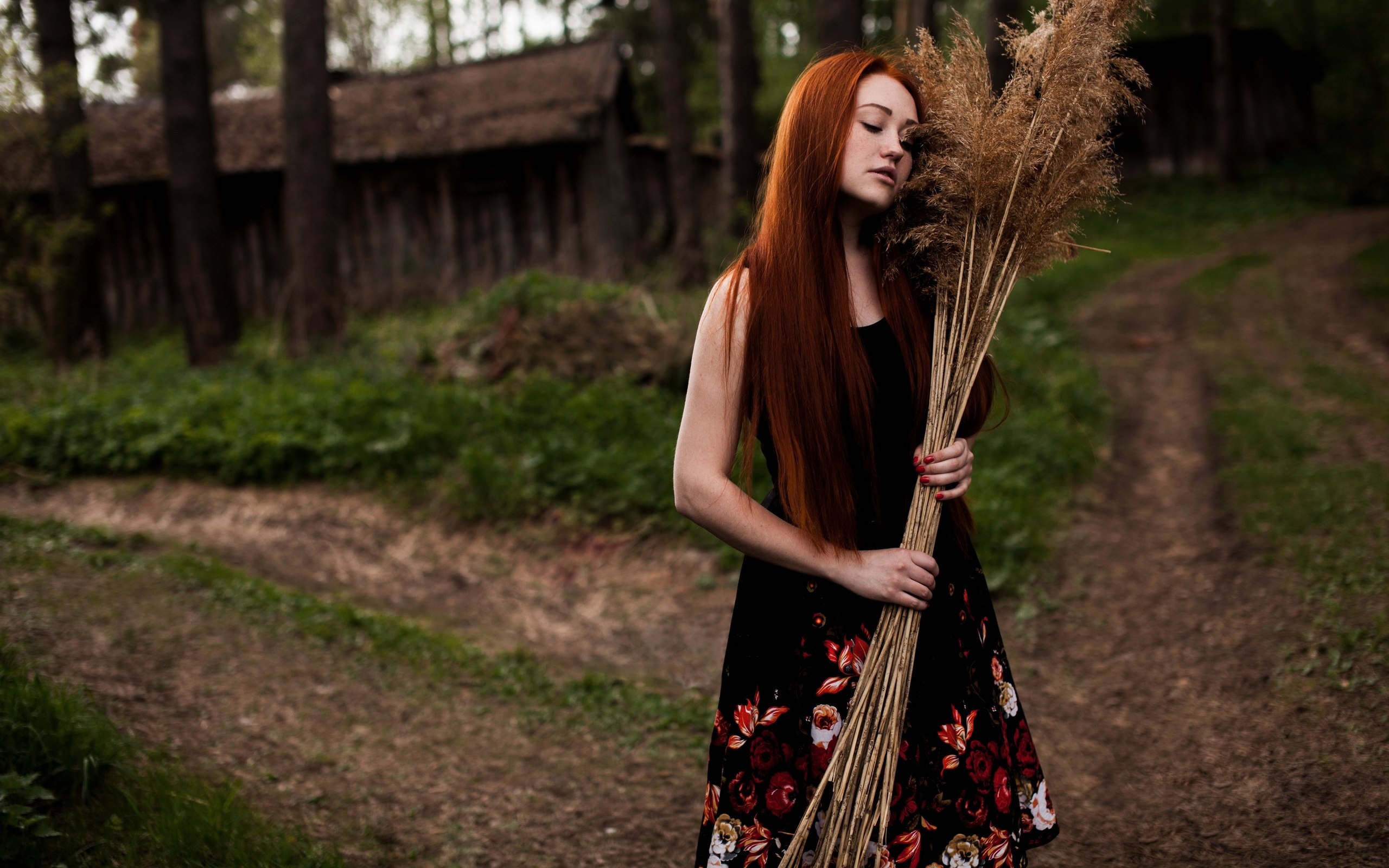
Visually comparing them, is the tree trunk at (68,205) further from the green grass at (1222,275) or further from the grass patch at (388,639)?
the green grass at (1222,275)

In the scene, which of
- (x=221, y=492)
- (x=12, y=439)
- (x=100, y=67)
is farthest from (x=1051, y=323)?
(x=100, y=67)

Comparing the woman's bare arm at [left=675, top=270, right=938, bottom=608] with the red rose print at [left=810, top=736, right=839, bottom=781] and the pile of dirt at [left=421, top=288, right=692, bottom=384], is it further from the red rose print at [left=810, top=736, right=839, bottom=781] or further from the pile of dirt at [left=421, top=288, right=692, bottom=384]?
the pile of dirt at [left=421, top=288, right=692, bottom=384]

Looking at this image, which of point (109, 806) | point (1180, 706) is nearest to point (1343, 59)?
point (1180, 706)

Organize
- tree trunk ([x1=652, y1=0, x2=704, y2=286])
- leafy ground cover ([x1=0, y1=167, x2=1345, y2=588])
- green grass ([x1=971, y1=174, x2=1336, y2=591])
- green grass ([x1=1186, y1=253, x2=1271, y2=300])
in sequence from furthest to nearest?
tree trunk ([x1=652, y1=0, x2=704, y2=286]) < green grass ([x1=1186, y1=253, x2=1271, y2=300]) < leafy ground cover ([x1=0, y1=167, x2=1345, y2=588]) < green grass ([x1=971, y1=174, x2=1336, y2=591])

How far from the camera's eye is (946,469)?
5.82 ft

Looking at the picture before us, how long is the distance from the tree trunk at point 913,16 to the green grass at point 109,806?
236 inches

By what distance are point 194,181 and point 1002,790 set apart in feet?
34.2

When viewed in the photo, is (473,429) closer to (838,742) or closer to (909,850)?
(838,742)

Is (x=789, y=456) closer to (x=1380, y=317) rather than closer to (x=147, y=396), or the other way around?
(x=147, y=396)

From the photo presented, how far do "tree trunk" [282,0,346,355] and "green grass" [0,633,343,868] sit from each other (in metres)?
6.88

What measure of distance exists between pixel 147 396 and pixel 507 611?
4568 mm

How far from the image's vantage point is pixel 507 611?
4906 millimetres

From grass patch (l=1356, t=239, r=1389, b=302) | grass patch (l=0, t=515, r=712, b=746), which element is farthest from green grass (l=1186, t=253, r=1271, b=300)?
grass patch (l=0, t=515, r=712, b=746)

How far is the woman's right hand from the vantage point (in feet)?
5.57
